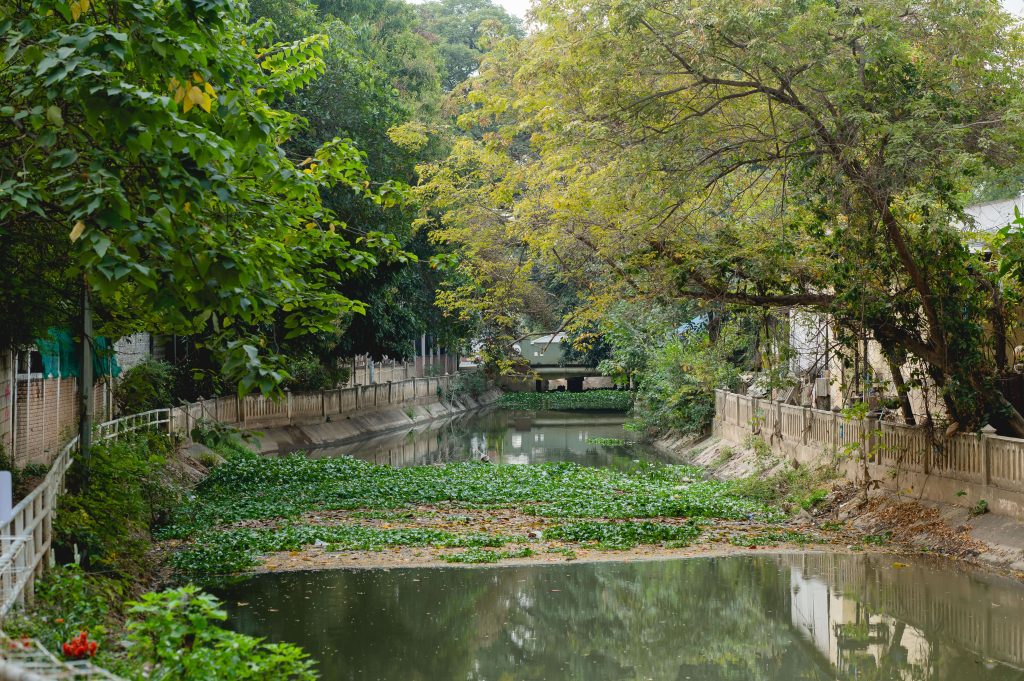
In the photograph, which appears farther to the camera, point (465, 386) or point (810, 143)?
point (465, 386)

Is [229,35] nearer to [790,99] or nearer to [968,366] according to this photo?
[790,99]

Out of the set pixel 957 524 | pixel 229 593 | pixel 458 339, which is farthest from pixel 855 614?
pixel 458 339

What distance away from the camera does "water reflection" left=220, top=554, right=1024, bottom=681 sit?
1051 cm

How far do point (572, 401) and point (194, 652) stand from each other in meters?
55.7

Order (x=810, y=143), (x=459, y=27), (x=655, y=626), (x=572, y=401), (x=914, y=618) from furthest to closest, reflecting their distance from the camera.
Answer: (x=459, y=27), (x=572, y=401), (x=810, y=143), (x=914, y=618), (x=655, y=626)

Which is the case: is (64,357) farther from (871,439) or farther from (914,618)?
(914,618)

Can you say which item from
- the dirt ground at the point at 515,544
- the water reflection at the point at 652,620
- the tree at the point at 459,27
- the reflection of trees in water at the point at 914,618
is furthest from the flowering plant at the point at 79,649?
the tree at the point at 459,27

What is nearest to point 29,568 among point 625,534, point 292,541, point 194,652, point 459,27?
point 194,652

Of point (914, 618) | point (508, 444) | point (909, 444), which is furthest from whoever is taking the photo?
point (508, 444)

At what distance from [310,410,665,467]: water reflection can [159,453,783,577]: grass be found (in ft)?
23.6

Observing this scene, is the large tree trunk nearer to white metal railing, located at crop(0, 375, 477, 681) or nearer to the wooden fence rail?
the wooden fence rail

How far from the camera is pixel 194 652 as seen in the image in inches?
271

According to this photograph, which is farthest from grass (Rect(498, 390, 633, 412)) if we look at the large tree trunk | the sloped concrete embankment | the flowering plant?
the flowering plant

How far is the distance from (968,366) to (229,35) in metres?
12.1
